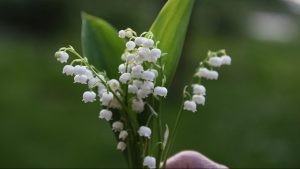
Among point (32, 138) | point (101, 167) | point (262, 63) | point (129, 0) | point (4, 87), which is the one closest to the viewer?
point (101, 167)

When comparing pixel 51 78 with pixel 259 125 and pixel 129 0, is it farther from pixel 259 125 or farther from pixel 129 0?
pixel 129 0

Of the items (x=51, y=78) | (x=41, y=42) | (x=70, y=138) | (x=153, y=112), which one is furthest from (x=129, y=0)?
(x=153, y=112)

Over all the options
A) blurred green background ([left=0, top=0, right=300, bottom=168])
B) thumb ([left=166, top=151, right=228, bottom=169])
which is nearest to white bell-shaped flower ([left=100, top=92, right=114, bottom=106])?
thumb ([left=166, top=151, right=228, bottom=169])

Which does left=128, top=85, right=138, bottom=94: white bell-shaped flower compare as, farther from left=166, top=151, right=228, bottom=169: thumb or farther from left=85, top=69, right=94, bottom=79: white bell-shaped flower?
left=166, top=151, right=228, bottom=169: thumb

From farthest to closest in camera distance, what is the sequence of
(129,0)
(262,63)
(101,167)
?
(129,0) → (262,63) → (101,167)

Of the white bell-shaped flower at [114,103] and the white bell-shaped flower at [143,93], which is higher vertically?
the white bell-shaped flower at [143,93]

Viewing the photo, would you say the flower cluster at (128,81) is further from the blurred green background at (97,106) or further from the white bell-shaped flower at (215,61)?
the blurred green background at (97,106)

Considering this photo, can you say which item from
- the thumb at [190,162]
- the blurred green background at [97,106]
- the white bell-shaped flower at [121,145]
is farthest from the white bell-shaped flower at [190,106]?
the blurred green background at [97,106]
